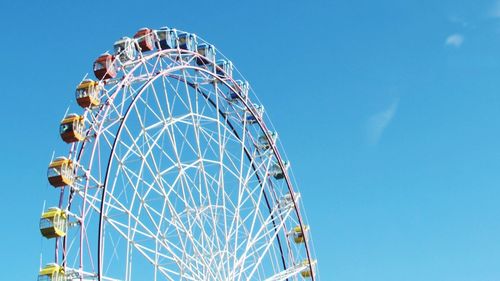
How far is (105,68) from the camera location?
984 inches

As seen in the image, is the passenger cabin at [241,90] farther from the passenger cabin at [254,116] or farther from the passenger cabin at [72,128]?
the passenger cabin at [72,128]

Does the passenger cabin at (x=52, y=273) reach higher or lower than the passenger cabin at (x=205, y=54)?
lower

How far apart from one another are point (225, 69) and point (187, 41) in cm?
271

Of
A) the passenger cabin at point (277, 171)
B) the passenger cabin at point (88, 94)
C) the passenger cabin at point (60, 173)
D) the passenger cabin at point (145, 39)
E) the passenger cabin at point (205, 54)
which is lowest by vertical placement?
the passenger cabin at point (60, 173)

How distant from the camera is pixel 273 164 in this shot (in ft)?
110

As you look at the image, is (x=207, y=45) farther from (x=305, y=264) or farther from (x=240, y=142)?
(x=305, y=264)

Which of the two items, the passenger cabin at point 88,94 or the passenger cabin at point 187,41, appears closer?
the passenger cabin at point 88,94

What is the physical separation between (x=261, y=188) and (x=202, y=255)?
5853 mm

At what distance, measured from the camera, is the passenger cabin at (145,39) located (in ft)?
88.6

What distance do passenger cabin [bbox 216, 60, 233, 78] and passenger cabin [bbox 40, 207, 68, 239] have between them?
10.8 m

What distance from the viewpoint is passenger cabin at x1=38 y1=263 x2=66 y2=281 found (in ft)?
67.6

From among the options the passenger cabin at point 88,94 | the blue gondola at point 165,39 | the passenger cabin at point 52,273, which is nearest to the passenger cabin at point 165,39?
the blue gondola at point 165,39

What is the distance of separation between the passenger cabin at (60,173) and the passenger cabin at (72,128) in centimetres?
85

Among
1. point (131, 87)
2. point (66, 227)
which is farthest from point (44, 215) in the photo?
point (131, 87)
